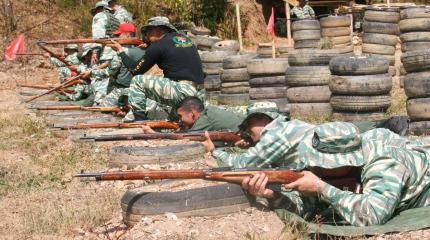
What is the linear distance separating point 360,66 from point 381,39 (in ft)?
19.1

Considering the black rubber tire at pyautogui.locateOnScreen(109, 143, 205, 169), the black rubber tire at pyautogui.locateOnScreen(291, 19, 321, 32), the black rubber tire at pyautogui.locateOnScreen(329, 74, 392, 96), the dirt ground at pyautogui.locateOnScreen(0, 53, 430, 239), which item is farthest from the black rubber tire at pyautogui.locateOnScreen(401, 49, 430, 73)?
the black rubber tire at pyautogui.locateOnScreen(291, 19, 321, 32)

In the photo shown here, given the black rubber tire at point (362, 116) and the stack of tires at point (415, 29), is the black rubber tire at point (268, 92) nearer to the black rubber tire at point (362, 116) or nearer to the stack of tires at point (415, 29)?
the black rubber tire at point (362, 116)

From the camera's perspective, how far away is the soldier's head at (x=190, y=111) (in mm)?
6828

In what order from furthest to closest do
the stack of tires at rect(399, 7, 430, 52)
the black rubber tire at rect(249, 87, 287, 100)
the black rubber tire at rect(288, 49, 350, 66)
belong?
1. the stack of tires at rect(399, 7, 430, 52)
2. the black rubber tire at rect(249, 87, 287, 100)
3. the black rubber tire at rect(288, 49, 350, 66)

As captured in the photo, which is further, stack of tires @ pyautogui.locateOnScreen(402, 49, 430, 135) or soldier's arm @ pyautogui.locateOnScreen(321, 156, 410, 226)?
stack of tires @ pyautogui.locateOnScreen(402, 49, 430, 135)

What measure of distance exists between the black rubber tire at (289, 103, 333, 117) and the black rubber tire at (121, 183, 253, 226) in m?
4.79

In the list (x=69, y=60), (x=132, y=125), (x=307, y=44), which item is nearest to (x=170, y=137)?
(x=132, y=125)

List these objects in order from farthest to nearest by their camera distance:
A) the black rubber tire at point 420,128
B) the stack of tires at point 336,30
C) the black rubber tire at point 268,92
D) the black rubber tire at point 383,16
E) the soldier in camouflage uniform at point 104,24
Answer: the stack of tires at point 336,30 → the black rubber tire at point 383,16 → the soldier in camouflage uniform at point 104,24 → the black rubber tire at point 268,92 → the black rubber tire at point 420,128

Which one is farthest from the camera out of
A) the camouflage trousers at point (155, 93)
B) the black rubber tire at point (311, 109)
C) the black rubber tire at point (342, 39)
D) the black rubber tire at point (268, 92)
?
the black rubber tire at point (342, 39)

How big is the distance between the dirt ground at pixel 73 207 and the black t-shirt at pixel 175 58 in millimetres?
1290

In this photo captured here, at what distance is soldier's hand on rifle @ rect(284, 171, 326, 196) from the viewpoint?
3.94 meters

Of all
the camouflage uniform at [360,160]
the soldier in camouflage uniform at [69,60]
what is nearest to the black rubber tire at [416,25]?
the soldier in camouflage uniform at [69,60]

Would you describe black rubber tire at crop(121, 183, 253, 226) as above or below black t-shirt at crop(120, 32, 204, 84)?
below

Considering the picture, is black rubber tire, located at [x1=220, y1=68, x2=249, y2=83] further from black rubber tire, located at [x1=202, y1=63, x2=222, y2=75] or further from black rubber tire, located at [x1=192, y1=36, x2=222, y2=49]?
black rubber tire, located at [x1=192, y1=36, x2=222, y2=49]
